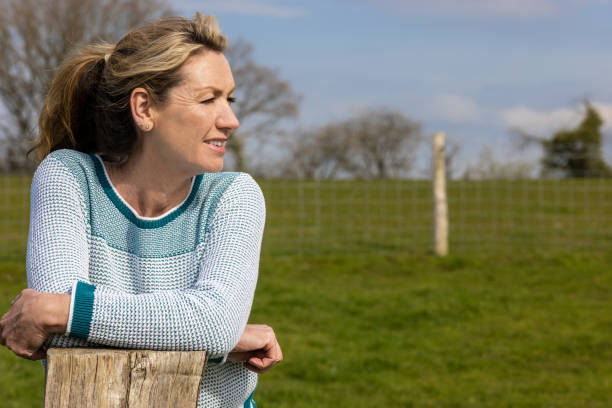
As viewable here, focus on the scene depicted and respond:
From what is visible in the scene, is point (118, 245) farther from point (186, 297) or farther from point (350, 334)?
point (350, 334)

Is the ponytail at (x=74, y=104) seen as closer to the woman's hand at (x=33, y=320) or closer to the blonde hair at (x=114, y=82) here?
the blonde hair at (x=114, y=82)

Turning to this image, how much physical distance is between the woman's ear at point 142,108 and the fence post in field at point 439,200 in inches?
330

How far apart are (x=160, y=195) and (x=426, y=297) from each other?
5.94 m

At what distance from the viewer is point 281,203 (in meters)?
11.4

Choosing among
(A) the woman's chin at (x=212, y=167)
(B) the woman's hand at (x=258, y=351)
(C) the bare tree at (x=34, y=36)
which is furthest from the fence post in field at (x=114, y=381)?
(C) the bare tree at (x=34, y=36)

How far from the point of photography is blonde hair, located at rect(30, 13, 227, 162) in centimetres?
215

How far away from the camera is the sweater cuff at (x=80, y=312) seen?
1.79 meters

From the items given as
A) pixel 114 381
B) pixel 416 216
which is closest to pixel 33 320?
pixel 114 381

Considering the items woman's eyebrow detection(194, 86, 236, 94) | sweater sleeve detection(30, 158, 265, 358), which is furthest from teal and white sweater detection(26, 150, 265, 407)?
woman's eyebrow detection(194, 86, 236, 94)

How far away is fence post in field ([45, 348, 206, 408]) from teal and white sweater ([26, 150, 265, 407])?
19cm

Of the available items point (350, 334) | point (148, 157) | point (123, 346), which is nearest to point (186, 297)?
point (123, 346)

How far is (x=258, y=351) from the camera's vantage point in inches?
85.9

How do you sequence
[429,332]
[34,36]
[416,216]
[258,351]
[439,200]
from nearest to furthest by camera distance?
[258,351] → [429,332] → [439,200] → [416,216] → [34,36]

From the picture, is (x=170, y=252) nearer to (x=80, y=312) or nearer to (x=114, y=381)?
(x=80, y=312)
